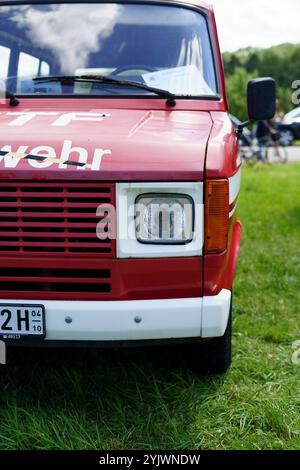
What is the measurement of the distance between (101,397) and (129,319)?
2.51 ft

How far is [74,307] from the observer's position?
8.43 feet

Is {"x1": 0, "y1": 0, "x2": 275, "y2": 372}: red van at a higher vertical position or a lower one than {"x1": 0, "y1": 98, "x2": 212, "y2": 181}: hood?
lower

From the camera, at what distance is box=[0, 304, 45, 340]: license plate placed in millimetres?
2596

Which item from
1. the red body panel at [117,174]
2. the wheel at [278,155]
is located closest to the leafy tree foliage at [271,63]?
the wheel at [278,155]

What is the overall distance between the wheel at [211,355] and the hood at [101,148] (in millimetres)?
1072

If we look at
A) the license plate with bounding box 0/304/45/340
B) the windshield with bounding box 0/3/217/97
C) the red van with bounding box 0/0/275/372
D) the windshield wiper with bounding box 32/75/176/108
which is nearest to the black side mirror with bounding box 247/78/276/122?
the windshield with bounding box 0/3/217/97

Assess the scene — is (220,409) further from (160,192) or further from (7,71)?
(7,71)

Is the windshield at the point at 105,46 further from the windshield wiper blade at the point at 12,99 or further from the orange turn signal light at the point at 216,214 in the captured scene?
the orange turn signal light at the point at 216,214

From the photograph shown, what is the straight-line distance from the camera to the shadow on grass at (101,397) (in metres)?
2.78

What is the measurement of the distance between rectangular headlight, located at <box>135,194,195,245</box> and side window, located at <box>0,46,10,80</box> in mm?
1610

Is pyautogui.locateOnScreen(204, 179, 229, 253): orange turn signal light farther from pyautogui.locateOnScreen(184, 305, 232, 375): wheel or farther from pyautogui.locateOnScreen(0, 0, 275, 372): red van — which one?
pyautogui.locateOnScreen(184, 305, 232, 375): wheel

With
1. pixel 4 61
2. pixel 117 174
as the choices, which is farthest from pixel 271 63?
pixel 117 174

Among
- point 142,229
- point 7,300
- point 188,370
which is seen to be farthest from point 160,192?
point 188,370

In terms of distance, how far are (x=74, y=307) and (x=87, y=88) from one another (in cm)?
141
